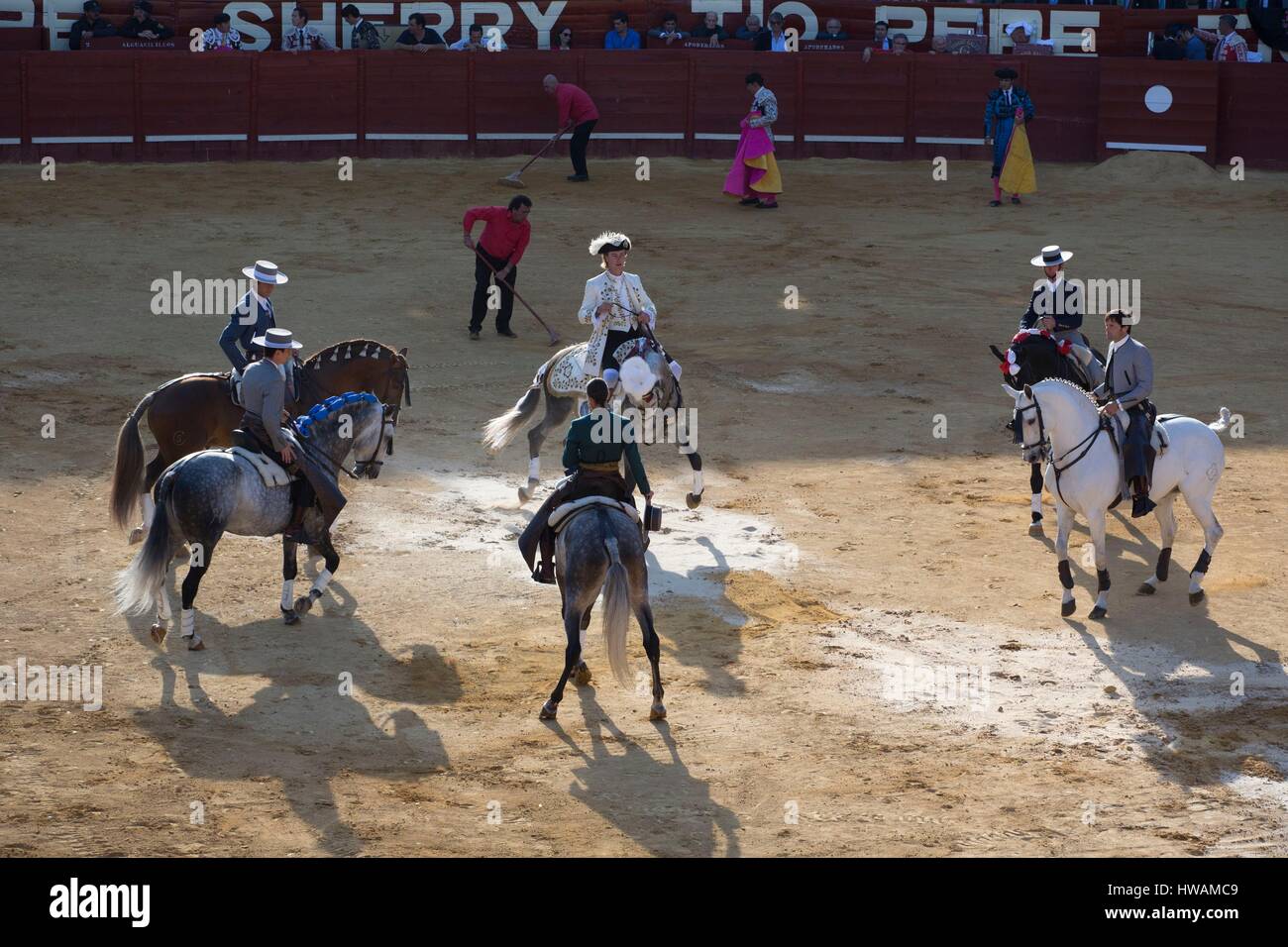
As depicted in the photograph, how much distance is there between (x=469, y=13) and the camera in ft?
82.6

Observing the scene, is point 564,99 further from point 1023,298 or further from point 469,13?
point 1023,298

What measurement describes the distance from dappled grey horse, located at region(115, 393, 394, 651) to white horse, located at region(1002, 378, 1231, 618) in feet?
14.1

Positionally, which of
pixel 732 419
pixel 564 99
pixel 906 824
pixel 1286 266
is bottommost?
pixel 906 824

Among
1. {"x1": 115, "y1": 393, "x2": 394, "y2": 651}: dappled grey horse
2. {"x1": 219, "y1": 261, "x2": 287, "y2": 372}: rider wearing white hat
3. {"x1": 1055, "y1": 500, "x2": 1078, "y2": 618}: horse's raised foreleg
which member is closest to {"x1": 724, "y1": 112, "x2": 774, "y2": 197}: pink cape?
{"x1": 219, "y1": 261, "x2": 287, "y2": 372}: rider wearing white hat

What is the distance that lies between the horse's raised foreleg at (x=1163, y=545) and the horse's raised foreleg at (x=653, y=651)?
393cm

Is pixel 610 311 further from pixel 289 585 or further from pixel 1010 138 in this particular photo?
pixel 1010 138

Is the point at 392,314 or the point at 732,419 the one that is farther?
the point at 392,314

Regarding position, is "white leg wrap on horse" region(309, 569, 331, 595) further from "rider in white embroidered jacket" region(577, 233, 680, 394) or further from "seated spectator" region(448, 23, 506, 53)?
"seated spectator" region(448, 23, 506, 53)

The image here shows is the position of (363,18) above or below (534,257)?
above

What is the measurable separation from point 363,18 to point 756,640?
55.9 feet

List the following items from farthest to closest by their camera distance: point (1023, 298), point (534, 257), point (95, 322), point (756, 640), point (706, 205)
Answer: point (706, 205) → point (534, 257) → point (1023, 298) → point (95, 322) → point (756, 640)

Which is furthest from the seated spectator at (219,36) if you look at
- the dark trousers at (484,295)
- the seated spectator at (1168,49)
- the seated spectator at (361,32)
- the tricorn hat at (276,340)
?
the tricorn hat at (276,340)

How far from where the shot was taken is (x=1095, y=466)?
10648 millimetres

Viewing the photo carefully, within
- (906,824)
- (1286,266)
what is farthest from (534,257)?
(906,824)
